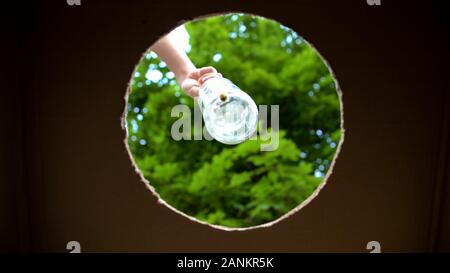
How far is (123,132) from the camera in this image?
4.52 ft

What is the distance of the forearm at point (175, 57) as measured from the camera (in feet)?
4.99

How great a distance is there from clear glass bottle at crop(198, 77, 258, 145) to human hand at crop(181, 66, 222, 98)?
0.15 ft

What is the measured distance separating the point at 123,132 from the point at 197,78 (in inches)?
9.7

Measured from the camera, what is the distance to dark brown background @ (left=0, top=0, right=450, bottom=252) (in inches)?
52.9

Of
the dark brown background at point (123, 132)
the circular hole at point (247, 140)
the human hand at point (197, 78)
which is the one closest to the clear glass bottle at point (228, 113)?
the human hand at point (197, 78)

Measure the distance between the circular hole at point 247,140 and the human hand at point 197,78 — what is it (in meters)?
1.24

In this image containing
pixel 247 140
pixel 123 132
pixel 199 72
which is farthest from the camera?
pixel 247 140

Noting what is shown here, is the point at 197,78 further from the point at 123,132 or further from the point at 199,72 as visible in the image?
the point at 123,132

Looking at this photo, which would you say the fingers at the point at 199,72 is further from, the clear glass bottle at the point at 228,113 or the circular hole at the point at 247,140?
the circular hole at the point at 247,140

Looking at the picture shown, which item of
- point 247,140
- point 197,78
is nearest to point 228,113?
point 197,78
